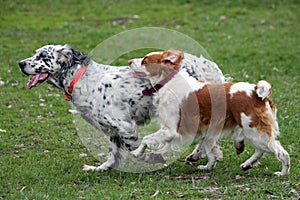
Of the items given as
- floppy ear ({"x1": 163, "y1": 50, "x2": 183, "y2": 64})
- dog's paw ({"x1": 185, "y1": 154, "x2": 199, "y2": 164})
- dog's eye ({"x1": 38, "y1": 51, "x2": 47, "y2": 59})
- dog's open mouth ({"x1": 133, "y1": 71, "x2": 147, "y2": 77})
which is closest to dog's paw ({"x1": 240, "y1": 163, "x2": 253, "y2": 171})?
dog's paw ({"x1": 185, "y1": 154, "x2": 199, "y2": 164})

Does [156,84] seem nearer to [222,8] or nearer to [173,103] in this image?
[173,103]

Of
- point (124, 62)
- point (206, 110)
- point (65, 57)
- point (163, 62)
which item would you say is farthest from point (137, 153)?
point (124, 62)

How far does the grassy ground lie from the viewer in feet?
22.1

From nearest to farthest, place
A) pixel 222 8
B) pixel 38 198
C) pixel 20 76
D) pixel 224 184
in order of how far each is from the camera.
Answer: pixel 38 198 → pixel 224 184 → pixel 20 76 → pixel 222 8

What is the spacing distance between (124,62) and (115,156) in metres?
6.31

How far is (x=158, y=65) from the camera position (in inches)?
286

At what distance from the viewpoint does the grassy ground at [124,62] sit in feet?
22.1

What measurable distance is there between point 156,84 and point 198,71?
0.75 metres

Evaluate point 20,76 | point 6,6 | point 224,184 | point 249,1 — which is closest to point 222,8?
point 249,1

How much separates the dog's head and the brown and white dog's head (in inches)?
31.2

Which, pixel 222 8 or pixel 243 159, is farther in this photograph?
pixel 222 8

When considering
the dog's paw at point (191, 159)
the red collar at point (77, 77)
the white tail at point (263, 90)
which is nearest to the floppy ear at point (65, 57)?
the red collar at point (77, 77)

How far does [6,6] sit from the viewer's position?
19422 mm

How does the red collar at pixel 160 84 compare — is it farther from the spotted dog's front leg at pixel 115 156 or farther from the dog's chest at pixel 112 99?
the spotted dog's front leg at pixel 115 156
